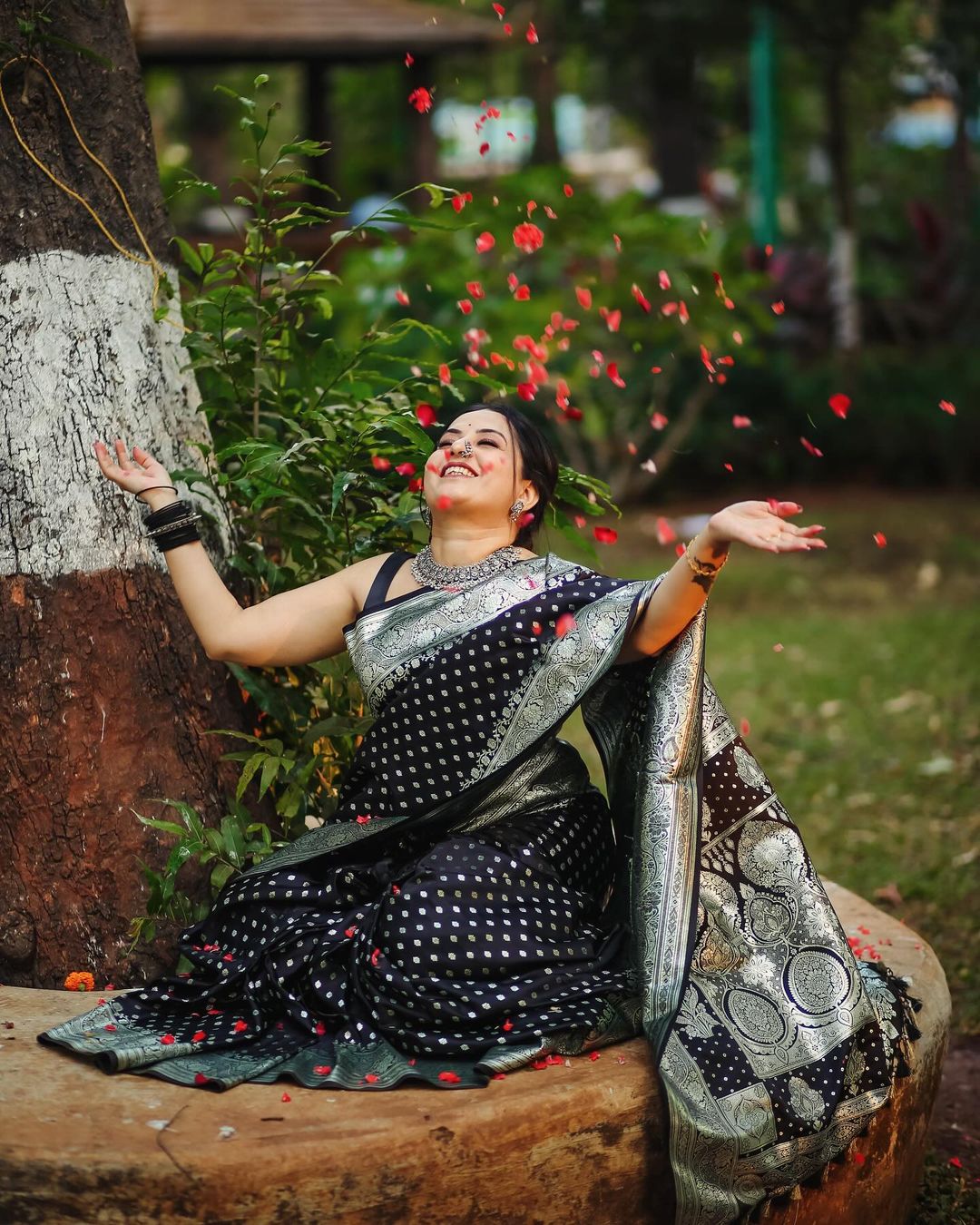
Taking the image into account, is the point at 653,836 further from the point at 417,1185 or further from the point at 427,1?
the point at 427,1

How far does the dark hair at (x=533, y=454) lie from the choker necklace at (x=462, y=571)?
12 cm

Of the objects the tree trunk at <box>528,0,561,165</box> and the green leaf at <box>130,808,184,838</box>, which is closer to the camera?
the green leaf at <box>130,808,184,838</box>

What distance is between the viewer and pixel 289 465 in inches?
124

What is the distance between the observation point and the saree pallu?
2473 millimetres

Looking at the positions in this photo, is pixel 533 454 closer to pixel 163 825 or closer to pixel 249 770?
pixel 249 770

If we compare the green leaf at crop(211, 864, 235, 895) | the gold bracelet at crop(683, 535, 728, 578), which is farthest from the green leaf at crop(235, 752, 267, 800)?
the gold bracelet at crop(683, 535, 728, 578)

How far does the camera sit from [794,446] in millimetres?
12383

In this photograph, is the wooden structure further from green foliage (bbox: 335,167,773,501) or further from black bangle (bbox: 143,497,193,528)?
black bangle (bbox: 143,497,193,528)

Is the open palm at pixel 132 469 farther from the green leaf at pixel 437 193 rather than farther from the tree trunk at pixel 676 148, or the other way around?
the tree trunk at pixel 676 148

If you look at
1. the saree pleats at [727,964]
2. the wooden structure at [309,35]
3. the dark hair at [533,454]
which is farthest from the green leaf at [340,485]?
the wooden structure at [309,35]

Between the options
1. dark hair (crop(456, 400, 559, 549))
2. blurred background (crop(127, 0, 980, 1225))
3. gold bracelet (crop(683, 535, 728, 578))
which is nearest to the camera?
gold bracelet (crop(683, 535, 728, 578))

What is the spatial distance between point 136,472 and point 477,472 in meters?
0.65

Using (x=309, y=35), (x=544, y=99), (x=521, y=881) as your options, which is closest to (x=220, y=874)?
(x=521, y=881)

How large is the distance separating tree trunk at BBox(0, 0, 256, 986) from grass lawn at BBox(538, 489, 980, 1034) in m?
1.16
